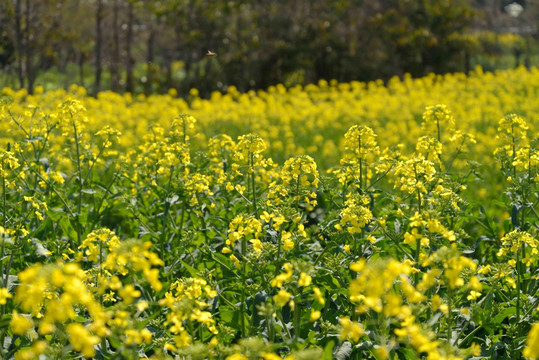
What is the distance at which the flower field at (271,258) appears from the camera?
2.05 metres

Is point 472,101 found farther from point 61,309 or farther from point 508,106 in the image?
point 61,309

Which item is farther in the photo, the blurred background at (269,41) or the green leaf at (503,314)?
the blurred background at (269,41)

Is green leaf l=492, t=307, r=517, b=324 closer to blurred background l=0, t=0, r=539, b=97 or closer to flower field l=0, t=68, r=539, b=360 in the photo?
flower field l=0, t=68, r=539, b=360

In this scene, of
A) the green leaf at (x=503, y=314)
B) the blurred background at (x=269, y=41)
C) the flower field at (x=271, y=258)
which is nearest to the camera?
the flower field at (x=271, y=258)

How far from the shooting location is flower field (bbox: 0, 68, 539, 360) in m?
2.05

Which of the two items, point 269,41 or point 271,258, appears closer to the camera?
point 271,258

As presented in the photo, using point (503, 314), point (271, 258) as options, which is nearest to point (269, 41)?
point (271, 258)

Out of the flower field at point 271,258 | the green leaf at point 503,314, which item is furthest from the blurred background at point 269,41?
the green leaf at point 503,314

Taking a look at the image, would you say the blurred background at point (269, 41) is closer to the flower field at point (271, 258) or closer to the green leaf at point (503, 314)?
the flower field at point (271, 258)

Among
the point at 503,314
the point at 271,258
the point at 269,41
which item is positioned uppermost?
the point at 269,41

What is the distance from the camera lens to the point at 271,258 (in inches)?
130

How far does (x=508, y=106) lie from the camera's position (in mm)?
12000

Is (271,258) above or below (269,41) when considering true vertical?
below

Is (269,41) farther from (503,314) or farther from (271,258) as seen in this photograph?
(503,314)
